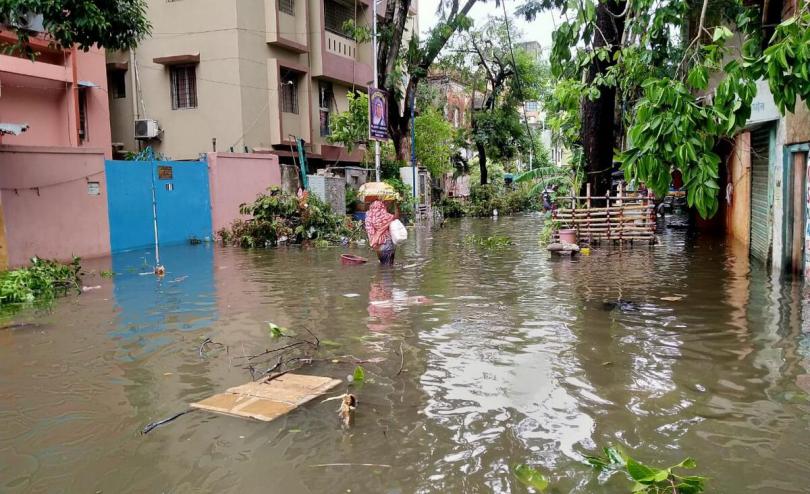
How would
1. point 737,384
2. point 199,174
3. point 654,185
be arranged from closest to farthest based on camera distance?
point 737,384
point 654,185
point 199,174

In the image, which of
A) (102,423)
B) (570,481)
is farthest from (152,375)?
(570,481)

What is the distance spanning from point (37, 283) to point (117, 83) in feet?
48.3

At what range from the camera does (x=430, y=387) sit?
5.23 meters

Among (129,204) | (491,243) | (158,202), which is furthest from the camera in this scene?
(158,202)

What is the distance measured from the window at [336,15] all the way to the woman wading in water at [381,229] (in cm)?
1659

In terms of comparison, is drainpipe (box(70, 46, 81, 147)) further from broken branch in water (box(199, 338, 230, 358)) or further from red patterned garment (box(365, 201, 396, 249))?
broken branch in water (box(199, 338, 230, 358))

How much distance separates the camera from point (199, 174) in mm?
19344

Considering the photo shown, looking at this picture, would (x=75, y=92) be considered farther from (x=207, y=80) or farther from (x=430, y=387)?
(x=430, y=387)

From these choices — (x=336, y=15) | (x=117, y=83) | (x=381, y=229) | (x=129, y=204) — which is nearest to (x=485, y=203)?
(x=336, y=15)

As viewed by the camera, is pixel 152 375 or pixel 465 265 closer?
pixel 152 375

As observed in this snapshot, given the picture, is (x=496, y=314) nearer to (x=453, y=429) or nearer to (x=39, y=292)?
(x=453, y=429)

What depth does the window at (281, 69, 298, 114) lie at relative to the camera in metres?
24.1

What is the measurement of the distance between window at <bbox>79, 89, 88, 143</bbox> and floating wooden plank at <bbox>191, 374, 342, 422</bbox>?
57.2ft

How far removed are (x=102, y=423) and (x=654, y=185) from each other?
188 inches
